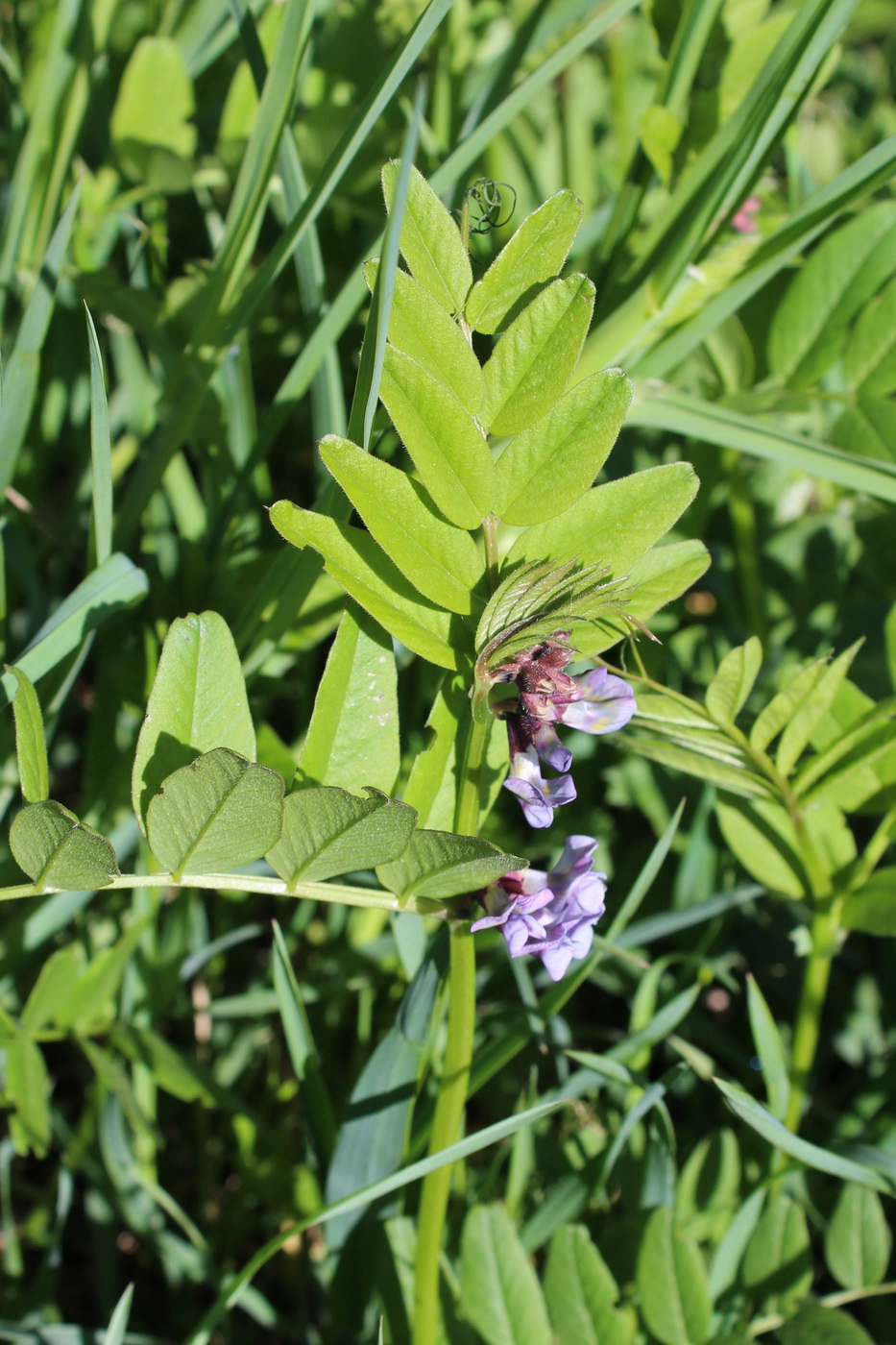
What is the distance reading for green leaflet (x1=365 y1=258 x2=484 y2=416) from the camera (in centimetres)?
74

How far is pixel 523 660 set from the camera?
0.71 meters

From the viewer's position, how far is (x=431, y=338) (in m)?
0.75

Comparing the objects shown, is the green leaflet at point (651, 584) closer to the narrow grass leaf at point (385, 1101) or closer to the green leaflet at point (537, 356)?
the green leaflet at point (537, 356)

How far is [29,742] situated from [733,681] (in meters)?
0.54

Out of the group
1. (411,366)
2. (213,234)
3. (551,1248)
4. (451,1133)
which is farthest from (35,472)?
(551,1248)

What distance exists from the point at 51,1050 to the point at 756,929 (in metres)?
1.00

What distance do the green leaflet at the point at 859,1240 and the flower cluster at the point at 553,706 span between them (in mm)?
689

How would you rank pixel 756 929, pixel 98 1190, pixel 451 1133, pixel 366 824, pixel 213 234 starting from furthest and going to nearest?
1. pixel 756 929
2. pixel 213 234
3. pixel 98 1190
4. pixel 451 1133
5. pixel 366 824

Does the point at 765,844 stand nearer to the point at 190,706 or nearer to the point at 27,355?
the point at 190,706

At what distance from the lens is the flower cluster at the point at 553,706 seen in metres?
0.69

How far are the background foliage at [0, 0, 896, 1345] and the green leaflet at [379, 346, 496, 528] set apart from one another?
0.14m

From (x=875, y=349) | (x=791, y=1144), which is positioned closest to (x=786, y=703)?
(x=791, y=1144)

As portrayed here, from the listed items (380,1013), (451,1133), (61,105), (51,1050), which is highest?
(61,105)

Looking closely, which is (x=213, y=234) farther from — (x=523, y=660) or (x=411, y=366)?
(x=523, y=660)
